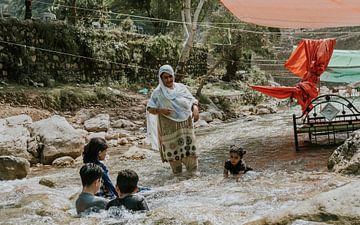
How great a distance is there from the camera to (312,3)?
6.72 m

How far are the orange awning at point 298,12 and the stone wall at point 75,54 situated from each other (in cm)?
670

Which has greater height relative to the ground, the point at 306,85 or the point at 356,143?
the point at 306,85

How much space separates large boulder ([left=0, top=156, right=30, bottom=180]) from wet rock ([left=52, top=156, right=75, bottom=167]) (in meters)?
1.05

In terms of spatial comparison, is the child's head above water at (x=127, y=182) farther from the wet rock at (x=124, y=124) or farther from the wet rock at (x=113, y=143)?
the wet rock at (x=124, y=124)

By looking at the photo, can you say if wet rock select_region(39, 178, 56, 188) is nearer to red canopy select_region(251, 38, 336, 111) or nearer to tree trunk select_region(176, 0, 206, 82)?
red canopy select_region(251, 38, 336, 111)

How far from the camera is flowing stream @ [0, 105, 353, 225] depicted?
314 cm

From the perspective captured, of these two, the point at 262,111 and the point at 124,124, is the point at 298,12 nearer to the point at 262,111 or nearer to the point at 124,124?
the point at 124,124

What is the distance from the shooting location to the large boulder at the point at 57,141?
712 cm

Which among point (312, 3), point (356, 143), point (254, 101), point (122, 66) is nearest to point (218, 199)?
point (356, 143)

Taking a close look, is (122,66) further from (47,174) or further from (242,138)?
(47,174)

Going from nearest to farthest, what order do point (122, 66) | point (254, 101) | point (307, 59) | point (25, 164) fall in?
point (25, 164)
point (307, 59)
point (122, 66)
point (254, 101)

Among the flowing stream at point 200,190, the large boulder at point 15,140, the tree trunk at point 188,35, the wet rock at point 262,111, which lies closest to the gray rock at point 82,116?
the large boulder at point 15,140

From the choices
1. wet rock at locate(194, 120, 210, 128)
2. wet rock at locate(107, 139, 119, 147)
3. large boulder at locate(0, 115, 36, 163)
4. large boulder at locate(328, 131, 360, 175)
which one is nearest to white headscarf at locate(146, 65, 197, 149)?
large boulder at locate(328, 131, 360, 175)

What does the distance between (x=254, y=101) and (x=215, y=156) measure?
11.6m
